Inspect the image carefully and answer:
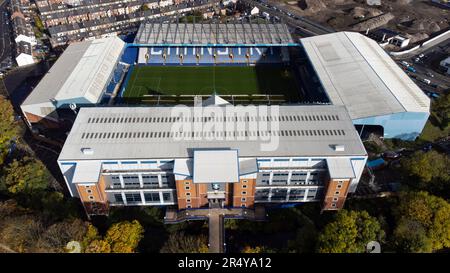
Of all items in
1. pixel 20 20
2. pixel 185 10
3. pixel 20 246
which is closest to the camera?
pixel 20 246

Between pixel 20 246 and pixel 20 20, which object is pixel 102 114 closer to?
pixel 20 246

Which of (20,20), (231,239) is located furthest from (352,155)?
(20,20)

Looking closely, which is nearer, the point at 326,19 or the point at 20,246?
the point at 20,246

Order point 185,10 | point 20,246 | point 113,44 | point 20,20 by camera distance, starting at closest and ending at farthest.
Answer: point 20,246
point 113,44
point 20,20
point 185,10

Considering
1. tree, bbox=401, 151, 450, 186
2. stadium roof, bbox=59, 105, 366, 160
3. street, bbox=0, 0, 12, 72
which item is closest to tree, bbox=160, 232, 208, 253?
stadium roof, bbox=59, 105, 366, 160

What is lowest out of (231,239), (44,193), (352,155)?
(231,239)

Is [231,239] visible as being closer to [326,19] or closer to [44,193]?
[44,193]

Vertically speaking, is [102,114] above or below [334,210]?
above

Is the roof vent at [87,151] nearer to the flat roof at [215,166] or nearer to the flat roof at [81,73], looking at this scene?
the flat roof at [215,166]
